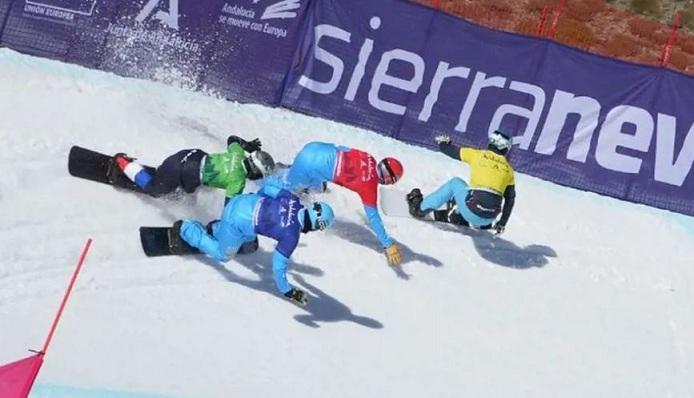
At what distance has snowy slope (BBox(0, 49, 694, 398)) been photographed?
28.5ft

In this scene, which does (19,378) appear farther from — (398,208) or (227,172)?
(398,208)

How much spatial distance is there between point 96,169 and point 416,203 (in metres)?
3.69

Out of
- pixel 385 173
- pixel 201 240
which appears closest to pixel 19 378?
pixel 201 240

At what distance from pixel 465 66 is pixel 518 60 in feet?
2.44

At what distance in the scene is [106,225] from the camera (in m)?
10.1

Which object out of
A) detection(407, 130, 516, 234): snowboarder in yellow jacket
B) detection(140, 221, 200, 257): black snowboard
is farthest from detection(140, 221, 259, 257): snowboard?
detection(407, 130, 516, 234): snowboarder in yellow jacket

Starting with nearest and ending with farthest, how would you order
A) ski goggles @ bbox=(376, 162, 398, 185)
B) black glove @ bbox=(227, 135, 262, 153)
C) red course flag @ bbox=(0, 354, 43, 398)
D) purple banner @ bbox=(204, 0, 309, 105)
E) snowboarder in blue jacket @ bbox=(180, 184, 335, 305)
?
red course flag @ bbox=(0, 354, 43, 398) < snowboarder in blue jacket @ bbox=(180, 184, 335, 305) < ski goggles @ bbox=(376, 162, 398, 185) < black glove @ bbox=(227, 135, 262, 153) < purple banner @ bbox=(204, 0, 309, 105)

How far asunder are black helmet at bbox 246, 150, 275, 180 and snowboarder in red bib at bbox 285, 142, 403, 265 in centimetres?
62

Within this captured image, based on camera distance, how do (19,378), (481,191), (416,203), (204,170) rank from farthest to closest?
(416,203), (481,191), (204,170), (19,378)

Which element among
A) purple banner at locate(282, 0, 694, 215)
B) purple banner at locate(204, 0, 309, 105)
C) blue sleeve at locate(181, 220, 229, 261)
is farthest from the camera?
purple banner at locate(282, 0, 694, 215)

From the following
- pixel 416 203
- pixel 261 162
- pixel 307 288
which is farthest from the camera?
pixel 416 203

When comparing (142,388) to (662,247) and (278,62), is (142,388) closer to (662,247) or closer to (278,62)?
(278,62)

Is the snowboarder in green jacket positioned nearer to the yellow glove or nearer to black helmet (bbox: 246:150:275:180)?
black helmet (bbox: 246:150:275:180)

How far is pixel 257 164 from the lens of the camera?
9742mm
